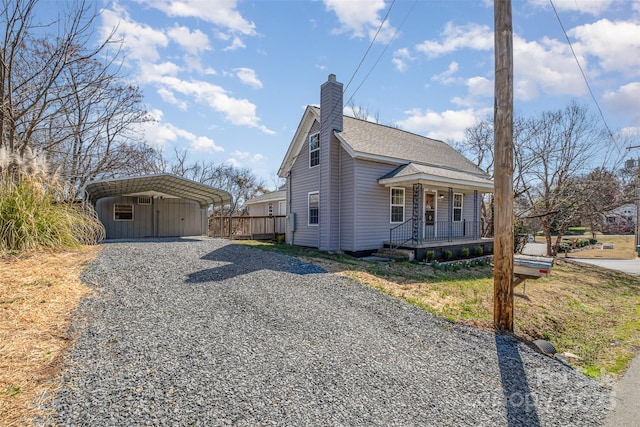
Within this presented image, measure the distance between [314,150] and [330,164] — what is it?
167cm

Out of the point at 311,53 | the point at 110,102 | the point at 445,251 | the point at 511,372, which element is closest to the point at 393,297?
the point at 511,372

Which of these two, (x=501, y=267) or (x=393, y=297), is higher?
(x=501, y=267)

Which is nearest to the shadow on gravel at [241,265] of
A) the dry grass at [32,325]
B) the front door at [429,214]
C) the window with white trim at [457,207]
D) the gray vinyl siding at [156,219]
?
the dry grass at [32,325]

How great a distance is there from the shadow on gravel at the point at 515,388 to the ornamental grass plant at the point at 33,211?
8.28 m

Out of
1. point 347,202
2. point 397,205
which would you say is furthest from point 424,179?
point 347,202

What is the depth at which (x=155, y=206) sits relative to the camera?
16938 mm

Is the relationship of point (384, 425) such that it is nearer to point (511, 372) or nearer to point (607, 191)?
point (511, 372)

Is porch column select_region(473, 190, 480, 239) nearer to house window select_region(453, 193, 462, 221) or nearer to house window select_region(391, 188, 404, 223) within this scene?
house window select_region(453, 193, 462, 221)

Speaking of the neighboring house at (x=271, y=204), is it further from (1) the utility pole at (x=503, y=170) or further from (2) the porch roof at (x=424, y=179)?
(1) the utility pole at (x=503, y=170)

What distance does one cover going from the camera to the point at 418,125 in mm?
20688

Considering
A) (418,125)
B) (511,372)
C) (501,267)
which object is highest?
(418,125)

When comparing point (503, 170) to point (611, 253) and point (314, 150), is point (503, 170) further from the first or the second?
point (611, 253)

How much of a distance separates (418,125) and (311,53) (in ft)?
39.9

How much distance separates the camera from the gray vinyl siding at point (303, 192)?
43.6 ft
